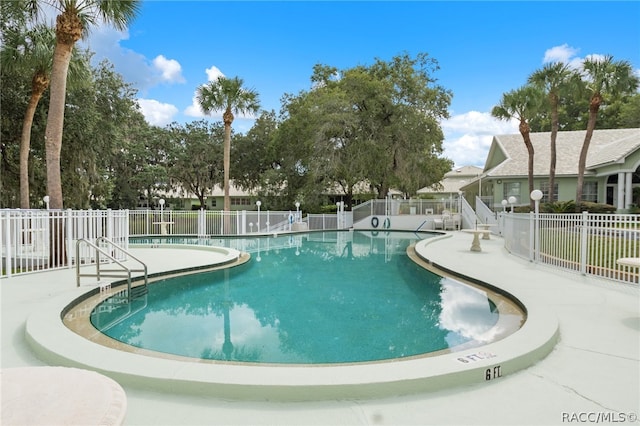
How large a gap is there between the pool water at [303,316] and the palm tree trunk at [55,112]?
13.0 feet

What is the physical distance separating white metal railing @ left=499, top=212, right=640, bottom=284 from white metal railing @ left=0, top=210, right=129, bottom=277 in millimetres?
10569

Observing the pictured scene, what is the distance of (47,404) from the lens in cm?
161

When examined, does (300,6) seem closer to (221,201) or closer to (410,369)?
(410,369)

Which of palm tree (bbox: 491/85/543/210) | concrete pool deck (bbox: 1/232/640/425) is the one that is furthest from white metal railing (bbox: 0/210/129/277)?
palm tree (bbox: 491/85/543/210)

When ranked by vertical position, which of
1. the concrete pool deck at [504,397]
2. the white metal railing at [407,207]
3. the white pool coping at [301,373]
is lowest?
the concrete pool deck at [504,397]

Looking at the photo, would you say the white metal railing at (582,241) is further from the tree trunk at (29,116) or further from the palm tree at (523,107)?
the tree trunk at (29,116)

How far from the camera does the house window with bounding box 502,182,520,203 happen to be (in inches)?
890

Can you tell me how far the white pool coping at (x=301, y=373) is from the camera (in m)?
2.86

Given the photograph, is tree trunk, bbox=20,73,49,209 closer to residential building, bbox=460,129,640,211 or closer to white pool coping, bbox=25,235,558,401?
white pool coping, bbox=25,235,558,401

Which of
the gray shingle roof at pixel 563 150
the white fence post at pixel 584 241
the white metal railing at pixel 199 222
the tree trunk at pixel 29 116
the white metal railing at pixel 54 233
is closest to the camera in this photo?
the white fence post at pixel 584 241

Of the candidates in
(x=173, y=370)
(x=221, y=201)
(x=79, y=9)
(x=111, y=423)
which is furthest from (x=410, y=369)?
(x=221, y=201)

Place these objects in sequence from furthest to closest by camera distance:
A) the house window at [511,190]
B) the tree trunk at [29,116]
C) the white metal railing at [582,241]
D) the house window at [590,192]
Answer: the house window at [511,190] → the house window at [590,192] → the tree trunk at [29,116] → the white metal railing at [582,241]

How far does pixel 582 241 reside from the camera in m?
7.42

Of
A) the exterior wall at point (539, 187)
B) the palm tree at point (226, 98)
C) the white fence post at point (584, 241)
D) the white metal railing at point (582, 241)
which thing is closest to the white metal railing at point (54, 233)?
the white fence post at point (584, 241)
